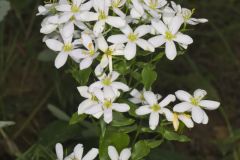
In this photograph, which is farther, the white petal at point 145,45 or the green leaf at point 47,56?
the green leaf at point 47,56

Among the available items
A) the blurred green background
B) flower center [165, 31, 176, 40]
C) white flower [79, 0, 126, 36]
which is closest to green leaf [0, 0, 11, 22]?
the blurred green background

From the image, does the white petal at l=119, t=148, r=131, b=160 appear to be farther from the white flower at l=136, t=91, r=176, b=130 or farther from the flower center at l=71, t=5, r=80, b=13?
the flower center at l=71, t=5, r=80, b=13

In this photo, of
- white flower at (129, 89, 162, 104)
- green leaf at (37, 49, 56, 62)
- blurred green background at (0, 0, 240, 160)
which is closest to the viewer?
white flower at (129, 89, 162, 104)

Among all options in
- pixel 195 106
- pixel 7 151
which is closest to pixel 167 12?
pixel 195 106

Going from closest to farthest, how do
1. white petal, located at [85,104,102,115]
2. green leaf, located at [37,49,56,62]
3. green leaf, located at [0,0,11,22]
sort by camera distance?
1. white petal, located at [85,104,102,115]
2. green leaf, located at [0,0,11,22]
3. green leaf, located at [37,49,56,62]

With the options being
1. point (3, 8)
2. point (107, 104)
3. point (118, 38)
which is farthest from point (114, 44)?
point (3, 8)

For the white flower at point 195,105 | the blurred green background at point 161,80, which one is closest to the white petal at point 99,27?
the white flower at point 195,105

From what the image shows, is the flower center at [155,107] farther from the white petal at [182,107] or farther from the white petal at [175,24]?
the white petal at [175,24]
